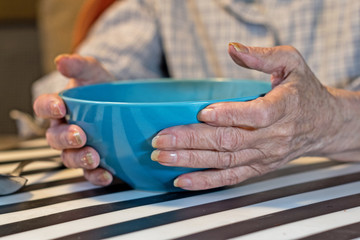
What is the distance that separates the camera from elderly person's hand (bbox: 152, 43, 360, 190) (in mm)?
544

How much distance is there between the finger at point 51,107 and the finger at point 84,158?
5 centimetres

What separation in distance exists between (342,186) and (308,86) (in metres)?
0.14

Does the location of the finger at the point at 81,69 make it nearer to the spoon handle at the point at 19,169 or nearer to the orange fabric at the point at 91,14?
the spoon handle at the point at 19,169

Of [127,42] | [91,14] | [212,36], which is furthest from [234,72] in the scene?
[91,14]

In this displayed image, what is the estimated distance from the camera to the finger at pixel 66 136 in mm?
597

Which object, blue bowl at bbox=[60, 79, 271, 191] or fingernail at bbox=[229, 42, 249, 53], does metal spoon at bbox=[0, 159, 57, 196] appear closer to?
blue bowl at bbox=[60, 79, 271, 191]

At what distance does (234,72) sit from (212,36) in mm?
96

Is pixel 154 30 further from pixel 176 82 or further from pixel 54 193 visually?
pixel 54 193

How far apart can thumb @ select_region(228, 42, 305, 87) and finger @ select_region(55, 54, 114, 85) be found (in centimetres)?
30

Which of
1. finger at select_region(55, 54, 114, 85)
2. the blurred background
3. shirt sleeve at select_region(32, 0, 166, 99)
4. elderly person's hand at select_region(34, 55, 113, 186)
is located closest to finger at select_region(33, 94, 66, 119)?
elderly person's hand at select_region(34, 55, 113, 186)

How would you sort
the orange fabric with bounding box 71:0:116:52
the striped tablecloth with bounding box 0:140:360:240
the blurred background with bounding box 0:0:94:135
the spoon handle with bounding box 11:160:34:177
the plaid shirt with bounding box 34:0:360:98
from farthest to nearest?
the blurred background with bounding box 0:0:94:135
the orange fabric with bounding box 71:0:116:52
the plaid shirt with bounding box 34:0:360:98
the spoon handle with bounding box 11:160:34:177
the striped tablecloth with bounding box 0:140:360:240

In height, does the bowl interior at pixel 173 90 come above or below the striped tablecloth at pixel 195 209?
above

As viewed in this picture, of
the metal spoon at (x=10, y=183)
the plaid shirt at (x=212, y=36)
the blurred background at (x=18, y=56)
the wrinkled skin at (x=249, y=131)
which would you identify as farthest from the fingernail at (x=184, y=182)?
the blurred background at (x=18, y=56)

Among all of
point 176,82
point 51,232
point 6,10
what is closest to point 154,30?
point 176,82
